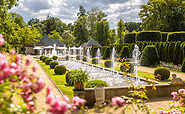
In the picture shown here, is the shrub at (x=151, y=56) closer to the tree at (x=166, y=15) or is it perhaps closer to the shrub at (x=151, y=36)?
the shrub at (x=151, y=36)

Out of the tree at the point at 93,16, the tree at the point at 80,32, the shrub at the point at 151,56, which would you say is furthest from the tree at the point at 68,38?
the shrub at the point at 151,56

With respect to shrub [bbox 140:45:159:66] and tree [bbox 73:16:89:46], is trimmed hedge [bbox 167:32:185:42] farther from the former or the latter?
tree [bbox 73:16:89:46]

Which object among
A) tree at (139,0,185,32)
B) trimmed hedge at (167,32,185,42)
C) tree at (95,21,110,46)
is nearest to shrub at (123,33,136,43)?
trimmed hedge at (167,32,185,42)

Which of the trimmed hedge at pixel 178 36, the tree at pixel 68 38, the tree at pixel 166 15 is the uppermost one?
the tree at pixel 166 15

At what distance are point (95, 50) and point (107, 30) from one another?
19262 millimetres

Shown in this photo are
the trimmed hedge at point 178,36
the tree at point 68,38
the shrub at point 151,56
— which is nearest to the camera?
the shrub at point 151,56

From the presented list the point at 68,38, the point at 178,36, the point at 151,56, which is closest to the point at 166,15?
the point at 178,36

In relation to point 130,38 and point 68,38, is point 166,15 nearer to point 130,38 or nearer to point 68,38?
point 130,38

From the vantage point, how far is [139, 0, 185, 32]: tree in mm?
38672

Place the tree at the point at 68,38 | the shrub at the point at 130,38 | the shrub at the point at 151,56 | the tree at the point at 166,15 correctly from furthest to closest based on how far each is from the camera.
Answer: the tree at the point at 68,38, the tree at the point at 166,15, the shrub at the point at 130,38, the shrub at the point at 151,56

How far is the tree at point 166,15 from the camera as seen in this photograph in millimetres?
38672

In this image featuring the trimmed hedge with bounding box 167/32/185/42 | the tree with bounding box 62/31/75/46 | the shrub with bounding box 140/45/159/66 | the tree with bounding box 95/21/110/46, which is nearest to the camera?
Answer: the shrub with bounding box 140/45/159/66

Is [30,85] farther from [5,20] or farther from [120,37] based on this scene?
[120,37]

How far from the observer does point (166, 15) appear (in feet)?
129
